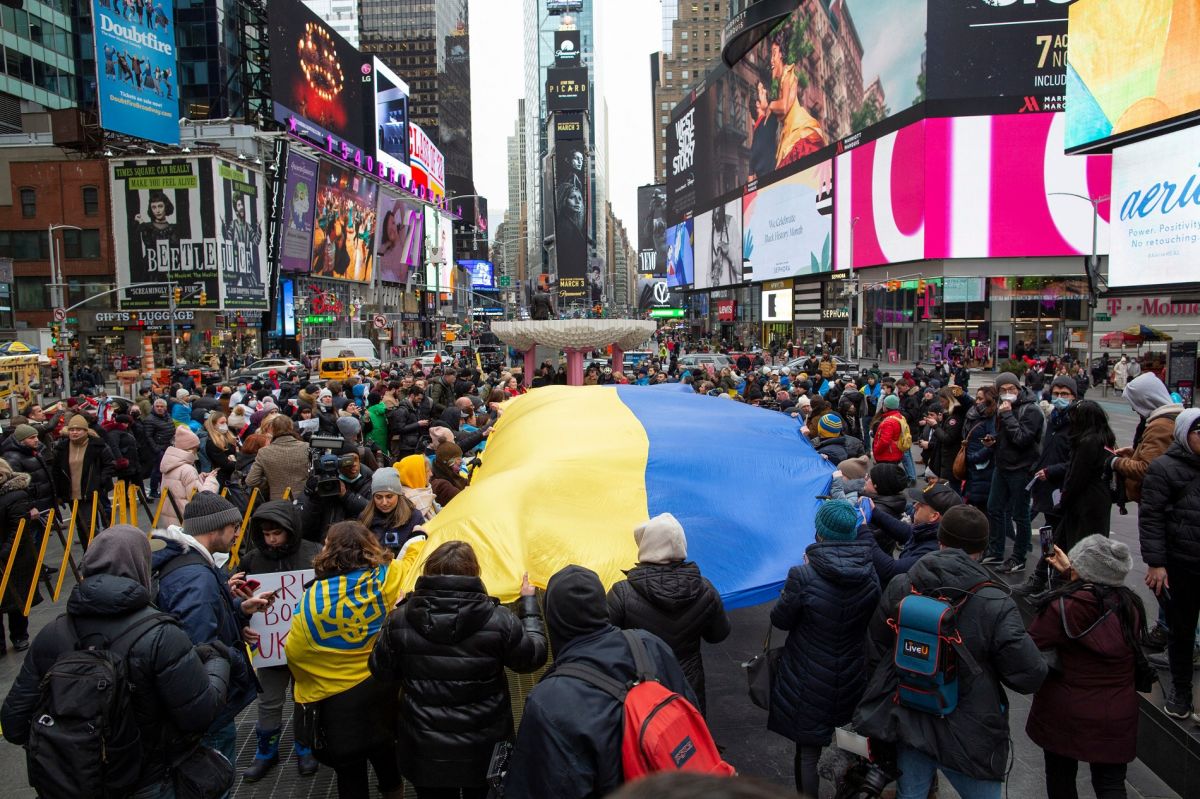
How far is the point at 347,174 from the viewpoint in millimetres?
66312

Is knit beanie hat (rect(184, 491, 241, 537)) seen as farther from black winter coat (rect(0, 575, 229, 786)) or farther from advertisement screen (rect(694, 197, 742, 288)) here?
advertisement screen (rect(694, 197, 742, 288))

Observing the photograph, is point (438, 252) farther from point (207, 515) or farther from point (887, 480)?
point (207, 515)

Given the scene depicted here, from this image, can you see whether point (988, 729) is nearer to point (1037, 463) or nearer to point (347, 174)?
point (1037, 463)

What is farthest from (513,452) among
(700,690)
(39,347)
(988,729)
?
(39,347)

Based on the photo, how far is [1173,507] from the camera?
5367 mm

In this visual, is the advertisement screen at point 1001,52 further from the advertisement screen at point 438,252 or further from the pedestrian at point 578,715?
the advertisement screen at point 438,252

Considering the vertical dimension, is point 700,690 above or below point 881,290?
below

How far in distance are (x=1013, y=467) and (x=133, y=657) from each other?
27.0ft

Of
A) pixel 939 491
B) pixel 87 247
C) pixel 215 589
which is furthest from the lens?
pixel 87 247

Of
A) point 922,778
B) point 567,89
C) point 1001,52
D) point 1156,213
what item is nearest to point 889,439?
point 922,778

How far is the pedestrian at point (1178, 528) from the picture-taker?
5.30 m

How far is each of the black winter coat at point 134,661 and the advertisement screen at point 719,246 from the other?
79.9 metres

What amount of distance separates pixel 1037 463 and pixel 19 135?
202 feet

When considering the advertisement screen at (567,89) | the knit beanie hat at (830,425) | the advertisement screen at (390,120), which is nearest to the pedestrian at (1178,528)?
the knit beanie hat at (830,425)
